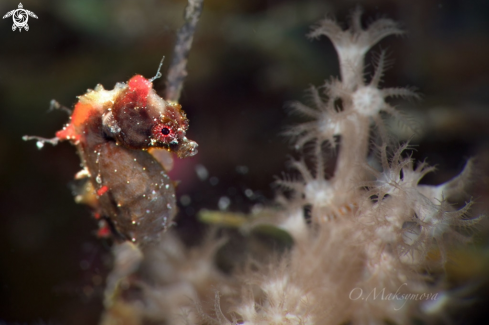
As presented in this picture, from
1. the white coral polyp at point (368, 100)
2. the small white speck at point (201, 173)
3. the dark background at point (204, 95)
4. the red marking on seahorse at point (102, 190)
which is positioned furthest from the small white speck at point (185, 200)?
the white coral polyp at point (368, 100)

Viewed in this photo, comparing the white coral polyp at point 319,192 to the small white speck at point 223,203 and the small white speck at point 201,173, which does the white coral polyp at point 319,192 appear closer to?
the small white speck at point 223,203

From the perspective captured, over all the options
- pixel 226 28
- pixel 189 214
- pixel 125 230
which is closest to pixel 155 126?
pixel 125 230

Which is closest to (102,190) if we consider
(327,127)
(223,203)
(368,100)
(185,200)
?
(185,200)

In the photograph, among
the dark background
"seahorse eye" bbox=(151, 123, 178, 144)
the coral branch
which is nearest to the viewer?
"seahorse eye" bbox=(151, 123, 178, 144)

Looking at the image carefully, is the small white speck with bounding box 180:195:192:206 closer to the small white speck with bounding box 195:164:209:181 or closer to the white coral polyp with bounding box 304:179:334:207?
the small white speck with bounding box 195:164:209:181

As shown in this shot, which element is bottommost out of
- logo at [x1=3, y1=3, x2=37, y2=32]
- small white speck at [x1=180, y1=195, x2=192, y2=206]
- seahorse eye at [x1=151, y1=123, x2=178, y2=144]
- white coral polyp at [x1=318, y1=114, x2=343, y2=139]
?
seahorse eye at [x1=151, y1=123, x2=178, y2=144]

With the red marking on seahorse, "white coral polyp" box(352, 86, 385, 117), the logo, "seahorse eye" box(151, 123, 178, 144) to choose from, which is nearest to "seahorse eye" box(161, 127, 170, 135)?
"seahorse eye" box(151, 123, 178, 144)

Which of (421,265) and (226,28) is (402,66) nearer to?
(226,28)
